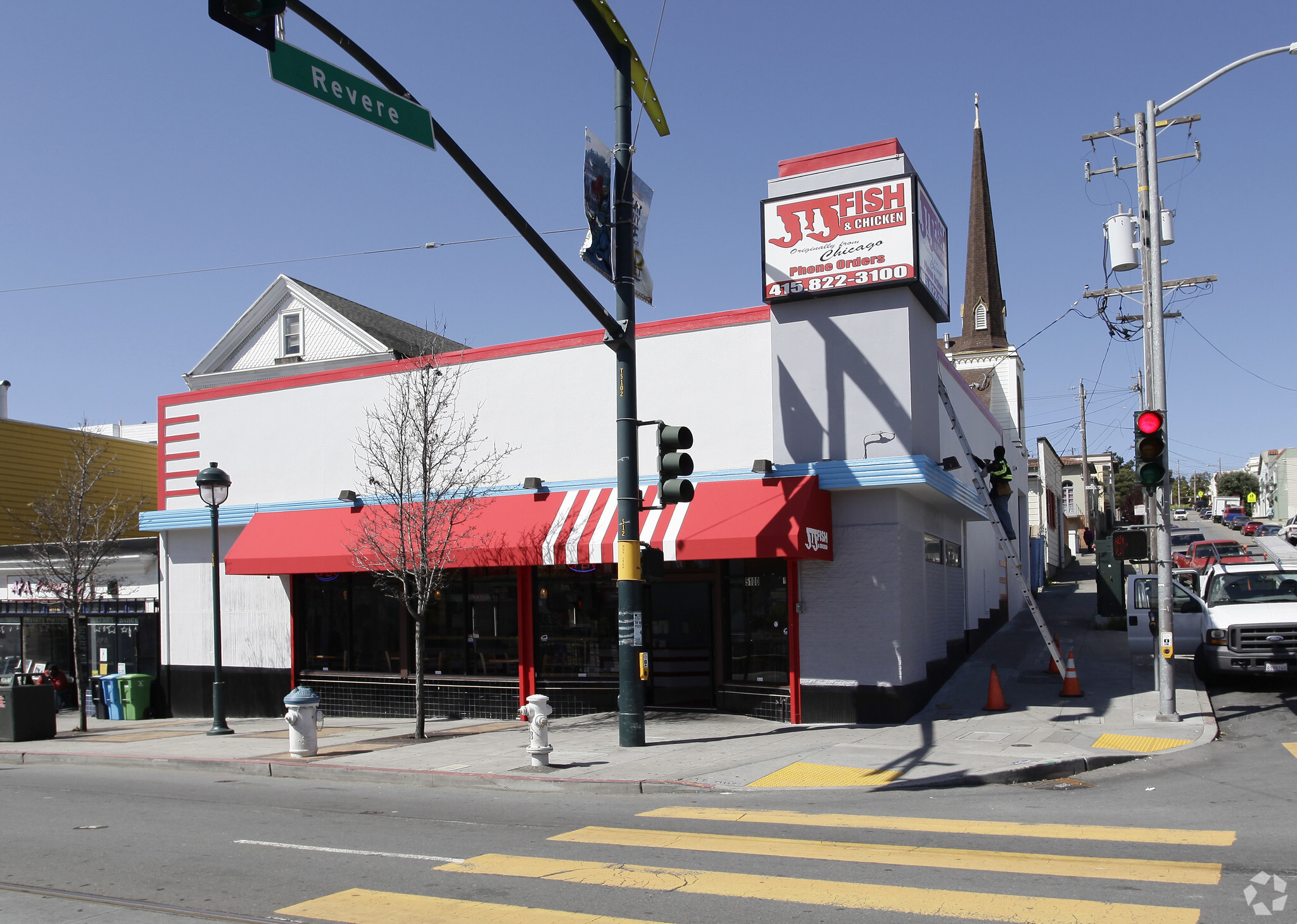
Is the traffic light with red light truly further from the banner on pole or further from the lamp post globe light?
the lamp post globe light

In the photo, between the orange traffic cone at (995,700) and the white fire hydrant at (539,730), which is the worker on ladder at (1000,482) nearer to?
the orange traffic cone at (995,700)

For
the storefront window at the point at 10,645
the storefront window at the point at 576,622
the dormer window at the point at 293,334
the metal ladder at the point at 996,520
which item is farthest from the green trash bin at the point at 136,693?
the metal ladder at the point at 996,520

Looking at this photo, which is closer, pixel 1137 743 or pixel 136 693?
pixel 1137 743

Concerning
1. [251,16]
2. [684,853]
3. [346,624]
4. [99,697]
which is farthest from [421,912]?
[99,697]

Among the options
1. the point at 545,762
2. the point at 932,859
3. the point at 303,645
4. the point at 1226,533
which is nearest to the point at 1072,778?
the point at 932,859

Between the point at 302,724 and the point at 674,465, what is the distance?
6169 millimetres

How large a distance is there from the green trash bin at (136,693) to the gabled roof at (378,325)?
1224cm

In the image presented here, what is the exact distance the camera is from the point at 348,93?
8242mm

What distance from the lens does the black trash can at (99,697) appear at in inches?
822

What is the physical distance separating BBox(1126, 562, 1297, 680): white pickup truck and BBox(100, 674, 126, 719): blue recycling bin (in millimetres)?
19306

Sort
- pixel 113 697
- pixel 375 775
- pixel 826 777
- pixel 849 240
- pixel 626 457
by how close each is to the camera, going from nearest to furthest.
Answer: pixel 826 777
pixel 375 775
pixel 626 457
pixel 849 240
pixel 113 697

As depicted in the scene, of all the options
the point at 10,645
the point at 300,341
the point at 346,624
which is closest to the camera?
the point at 346,624

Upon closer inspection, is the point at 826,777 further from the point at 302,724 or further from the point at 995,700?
the point at 302,724

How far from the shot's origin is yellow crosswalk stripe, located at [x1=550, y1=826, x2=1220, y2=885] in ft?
21.8
